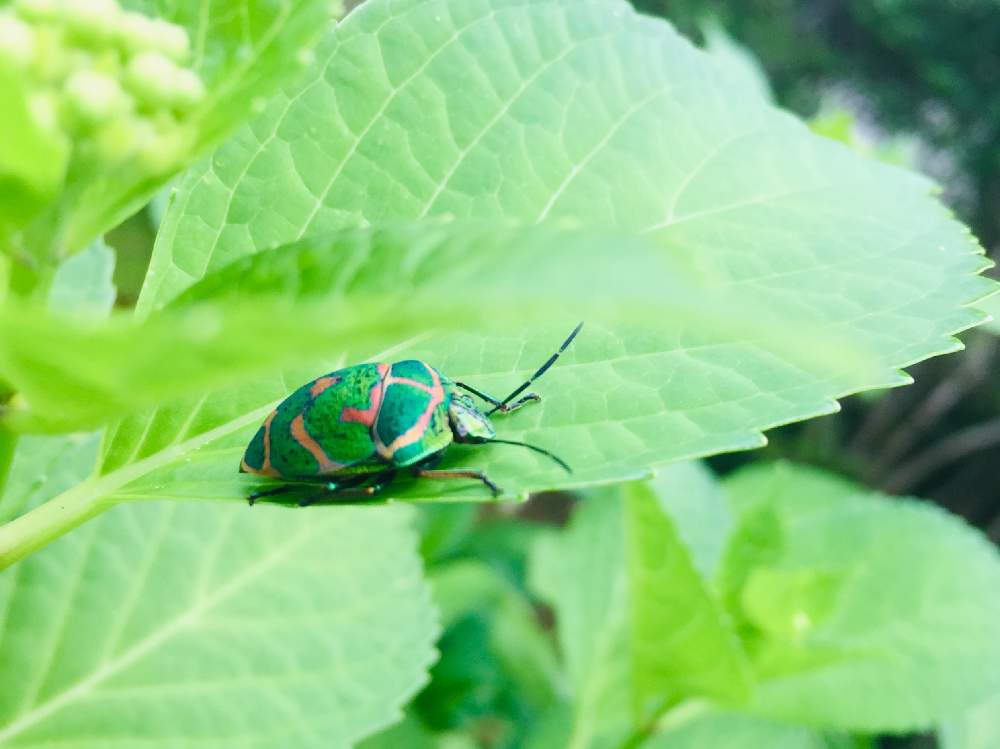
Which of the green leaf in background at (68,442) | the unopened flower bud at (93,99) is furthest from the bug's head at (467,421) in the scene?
the unopened flower bud at (93,99)

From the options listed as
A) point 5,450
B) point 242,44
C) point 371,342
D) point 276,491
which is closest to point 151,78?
point 242,44

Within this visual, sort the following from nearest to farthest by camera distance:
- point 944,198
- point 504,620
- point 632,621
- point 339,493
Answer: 1. point 339,493
2. point 632,621
3. point 504,620
4. point 944,198

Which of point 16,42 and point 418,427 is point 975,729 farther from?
point 16,42

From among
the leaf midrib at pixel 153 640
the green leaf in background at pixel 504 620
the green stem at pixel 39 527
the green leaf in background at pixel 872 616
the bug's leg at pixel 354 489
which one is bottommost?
the green leaf in background at pixel 504 620

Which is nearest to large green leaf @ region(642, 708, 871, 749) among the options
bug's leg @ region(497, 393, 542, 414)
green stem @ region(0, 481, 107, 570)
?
bug's leg @ region(497, 393, 542, 414)

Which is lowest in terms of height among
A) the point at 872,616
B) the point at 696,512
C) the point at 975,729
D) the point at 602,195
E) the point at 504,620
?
the point at 975,729

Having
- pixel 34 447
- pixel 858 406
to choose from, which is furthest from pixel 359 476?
pixel 858 406

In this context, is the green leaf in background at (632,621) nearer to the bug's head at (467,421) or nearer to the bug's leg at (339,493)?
the bug's head at (467,421)
